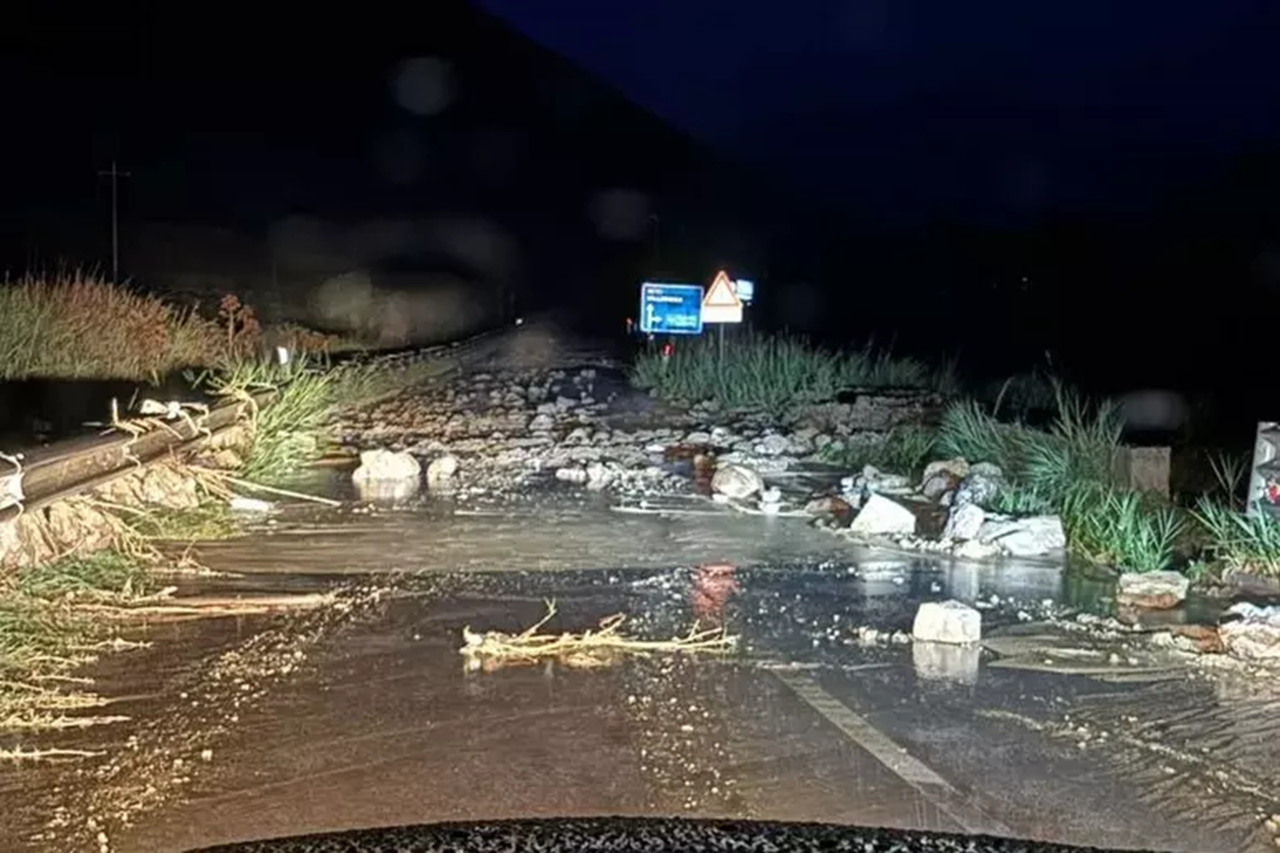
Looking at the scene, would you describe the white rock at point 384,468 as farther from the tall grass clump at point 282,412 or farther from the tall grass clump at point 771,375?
the tall grass clump at point 771,375

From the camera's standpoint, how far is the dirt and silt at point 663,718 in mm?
Result: 5293

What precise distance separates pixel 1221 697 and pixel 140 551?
289 inches

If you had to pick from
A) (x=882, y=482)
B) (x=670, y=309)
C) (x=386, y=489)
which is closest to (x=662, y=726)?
(x=882, y=482)

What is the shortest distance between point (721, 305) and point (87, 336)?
12856 millimetres

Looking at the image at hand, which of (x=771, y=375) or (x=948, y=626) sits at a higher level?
(x=771, y=375)

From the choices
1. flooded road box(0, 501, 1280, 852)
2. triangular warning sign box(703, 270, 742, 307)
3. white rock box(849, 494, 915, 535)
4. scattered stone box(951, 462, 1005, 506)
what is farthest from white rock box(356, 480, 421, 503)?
triangular warning sign box(703, 270, 742, 307)

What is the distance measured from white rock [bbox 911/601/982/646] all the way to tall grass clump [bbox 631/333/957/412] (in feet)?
51.5

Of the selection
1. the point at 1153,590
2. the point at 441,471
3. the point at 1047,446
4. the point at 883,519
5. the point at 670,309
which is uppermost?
the point at 670,309

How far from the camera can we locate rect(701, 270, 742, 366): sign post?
28.4 m

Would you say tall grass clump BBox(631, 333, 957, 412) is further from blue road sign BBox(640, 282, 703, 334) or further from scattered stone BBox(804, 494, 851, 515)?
scattered stone BBox(804, 494, 851, 515)

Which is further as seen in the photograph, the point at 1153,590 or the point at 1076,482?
the point at 1076,482

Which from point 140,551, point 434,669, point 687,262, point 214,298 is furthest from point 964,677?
point 687,262

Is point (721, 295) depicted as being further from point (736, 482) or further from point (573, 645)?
point (573, 645)

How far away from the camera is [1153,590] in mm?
9391
